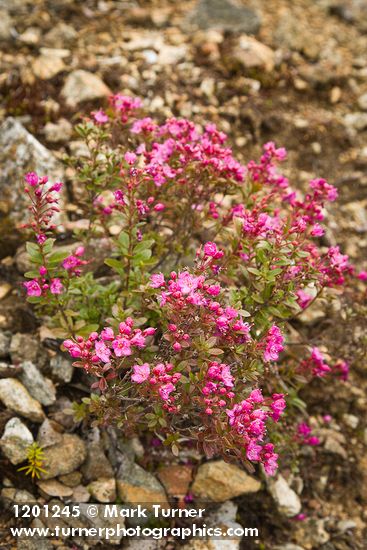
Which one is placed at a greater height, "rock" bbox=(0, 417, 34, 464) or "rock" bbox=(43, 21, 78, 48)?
"rock" bbox=(43, 21, 78, 48)

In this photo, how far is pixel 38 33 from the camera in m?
7.12

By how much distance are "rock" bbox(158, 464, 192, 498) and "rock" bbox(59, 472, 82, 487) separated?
69 cm

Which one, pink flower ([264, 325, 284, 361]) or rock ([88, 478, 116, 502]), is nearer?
pink flower ([264, 325, 284, 361])

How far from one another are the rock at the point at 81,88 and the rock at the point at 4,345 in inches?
121

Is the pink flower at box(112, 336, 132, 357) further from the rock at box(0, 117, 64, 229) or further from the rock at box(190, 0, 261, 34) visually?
the rock at box(190, 0, 261, 34)

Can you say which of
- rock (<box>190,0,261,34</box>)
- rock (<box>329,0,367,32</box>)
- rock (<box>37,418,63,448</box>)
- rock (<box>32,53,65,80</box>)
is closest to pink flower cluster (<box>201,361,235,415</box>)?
rock (<box>37,418,63,448</box>)

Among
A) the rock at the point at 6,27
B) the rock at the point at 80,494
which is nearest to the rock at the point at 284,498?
the rock at the point at 80,494

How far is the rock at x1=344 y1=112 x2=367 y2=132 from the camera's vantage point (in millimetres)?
7711

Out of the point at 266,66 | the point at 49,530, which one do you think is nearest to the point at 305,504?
the point at 49,530

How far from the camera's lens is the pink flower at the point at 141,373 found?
3456mm

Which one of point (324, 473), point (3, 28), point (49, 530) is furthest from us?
point (3, 28)

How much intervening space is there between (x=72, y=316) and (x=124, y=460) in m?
1.26

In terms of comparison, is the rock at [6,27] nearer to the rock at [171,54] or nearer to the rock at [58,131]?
the rock at [58,131]

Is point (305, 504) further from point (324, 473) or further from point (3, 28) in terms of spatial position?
point (3, 28)
